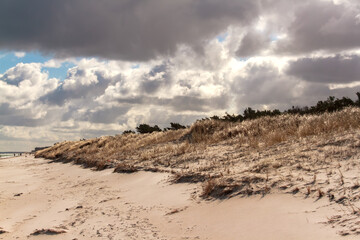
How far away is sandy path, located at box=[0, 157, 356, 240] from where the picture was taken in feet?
13.6

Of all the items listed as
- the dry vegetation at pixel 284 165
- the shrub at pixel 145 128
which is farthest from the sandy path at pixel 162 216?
the shrub at pixel 145 128

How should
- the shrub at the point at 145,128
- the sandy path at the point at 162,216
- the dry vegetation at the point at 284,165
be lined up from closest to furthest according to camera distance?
the sandy path at the point at 162,216 → the dry vegetation at the point at 284,165 → the shrub at the point at 145,128

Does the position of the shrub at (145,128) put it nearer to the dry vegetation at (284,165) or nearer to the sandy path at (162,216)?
the dry vegetation at (284,165)

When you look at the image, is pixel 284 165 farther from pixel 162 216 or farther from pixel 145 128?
pixel 145 128

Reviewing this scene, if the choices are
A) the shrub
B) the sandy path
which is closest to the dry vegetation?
the sandy path

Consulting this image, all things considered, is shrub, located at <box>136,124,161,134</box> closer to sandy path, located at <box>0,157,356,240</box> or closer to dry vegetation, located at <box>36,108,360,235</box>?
dry vegetation, located at <box>36,108,360,235</box>

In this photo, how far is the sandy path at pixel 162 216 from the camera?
414 cm

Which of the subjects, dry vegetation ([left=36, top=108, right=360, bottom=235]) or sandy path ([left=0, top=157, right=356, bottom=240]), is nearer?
sandy path ([left=0, top=157, right=356, bottom=240])

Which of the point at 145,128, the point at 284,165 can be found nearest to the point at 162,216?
the point at 284,165

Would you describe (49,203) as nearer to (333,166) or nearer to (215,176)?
(215,176)

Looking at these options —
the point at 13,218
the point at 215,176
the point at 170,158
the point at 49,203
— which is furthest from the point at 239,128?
the point at 13,218

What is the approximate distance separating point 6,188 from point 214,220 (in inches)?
337

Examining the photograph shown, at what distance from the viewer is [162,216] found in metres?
5.41

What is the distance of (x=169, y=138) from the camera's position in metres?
18.1
